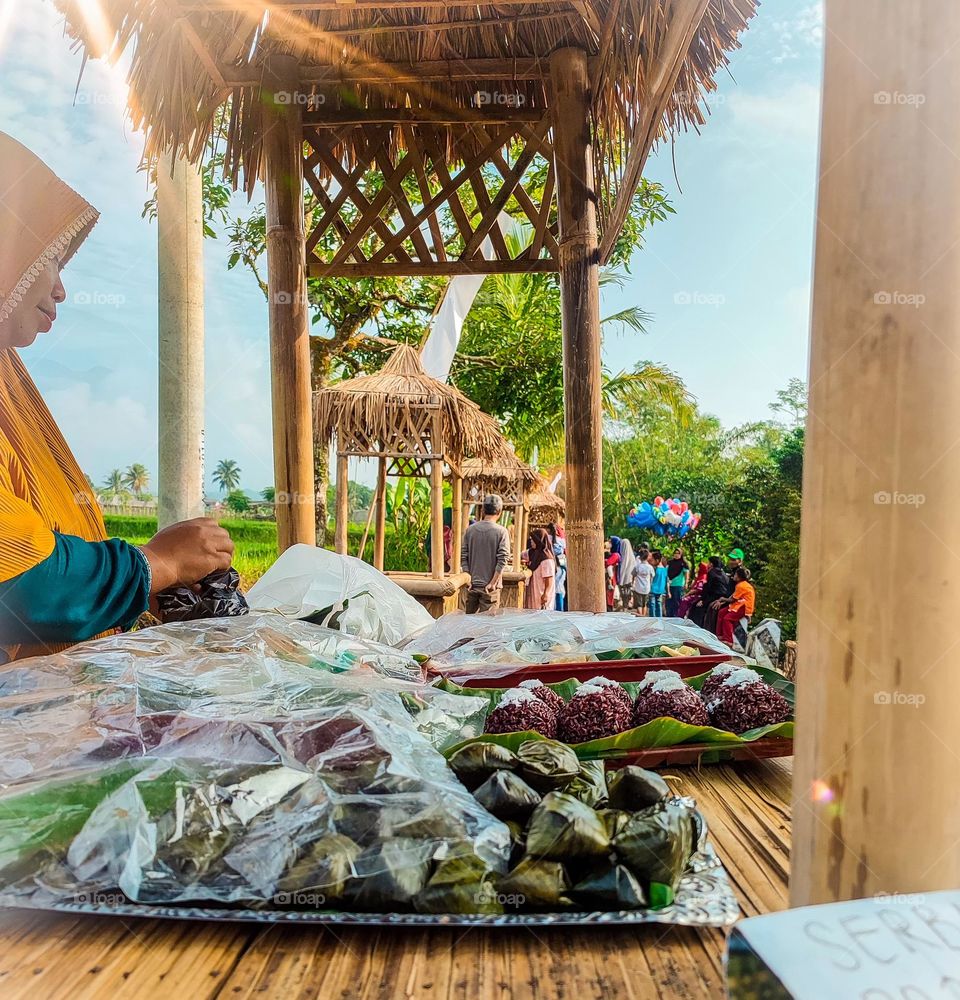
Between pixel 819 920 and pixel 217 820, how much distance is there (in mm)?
627

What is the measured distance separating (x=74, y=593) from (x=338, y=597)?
1.16 meters

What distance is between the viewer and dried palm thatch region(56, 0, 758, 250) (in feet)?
10.2

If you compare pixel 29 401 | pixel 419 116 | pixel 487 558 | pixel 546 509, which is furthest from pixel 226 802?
pixel 546 509

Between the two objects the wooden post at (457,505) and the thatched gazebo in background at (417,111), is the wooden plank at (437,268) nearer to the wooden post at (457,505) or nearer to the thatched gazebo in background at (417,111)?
the thatched gazebo in background at (417,111)

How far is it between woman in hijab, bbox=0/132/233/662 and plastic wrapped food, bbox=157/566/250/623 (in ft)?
0.18

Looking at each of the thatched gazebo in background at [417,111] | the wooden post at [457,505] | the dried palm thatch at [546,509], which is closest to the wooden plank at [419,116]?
the thatched gazebo in background at [417,111]

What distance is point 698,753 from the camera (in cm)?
149

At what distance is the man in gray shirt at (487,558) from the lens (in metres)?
7.54

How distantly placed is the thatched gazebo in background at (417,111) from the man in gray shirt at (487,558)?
344 centimetres

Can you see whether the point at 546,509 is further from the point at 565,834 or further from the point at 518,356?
the point at 565,834

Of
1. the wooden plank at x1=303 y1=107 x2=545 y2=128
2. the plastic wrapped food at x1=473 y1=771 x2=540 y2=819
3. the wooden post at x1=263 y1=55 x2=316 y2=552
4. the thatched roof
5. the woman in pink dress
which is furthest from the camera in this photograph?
the woman in pink dress

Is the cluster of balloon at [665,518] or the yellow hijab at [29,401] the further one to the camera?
the cluster of balloon at [665,518]

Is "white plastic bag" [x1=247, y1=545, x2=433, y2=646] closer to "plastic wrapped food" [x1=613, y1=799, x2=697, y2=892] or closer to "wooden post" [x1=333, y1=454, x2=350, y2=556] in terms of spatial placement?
"plastic wrapped food" [x1=613, y1=799, x2=697, y2=892]

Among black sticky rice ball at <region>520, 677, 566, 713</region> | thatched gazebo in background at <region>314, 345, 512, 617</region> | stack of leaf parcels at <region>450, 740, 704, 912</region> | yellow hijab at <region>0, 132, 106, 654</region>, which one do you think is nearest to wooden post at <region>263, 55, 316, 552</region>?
yellow hijab at <region>0, 132, 106, 654</region>
